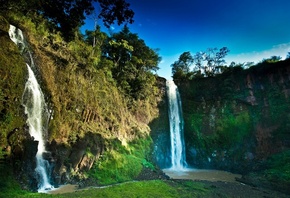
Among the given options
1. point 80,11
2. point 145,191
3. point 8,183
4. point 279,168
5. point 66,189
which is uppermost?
point 80,11

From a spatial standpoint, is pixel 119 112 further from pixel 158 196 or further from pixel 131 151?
pixel 158 196

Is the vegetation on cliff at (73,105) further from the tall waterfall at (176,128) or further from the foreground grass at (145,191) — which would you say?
the tall waterfall at (176,128)

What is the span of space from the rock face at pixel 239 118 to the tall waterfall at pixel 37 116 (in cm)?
1820

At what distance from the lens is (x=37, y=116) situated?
11.8 meters

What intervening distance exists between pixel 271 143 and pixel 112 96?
1767cm

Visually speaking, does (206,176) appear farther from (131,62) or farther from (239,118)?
(131,62)

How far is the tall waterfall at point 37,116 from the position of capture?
1094 cm

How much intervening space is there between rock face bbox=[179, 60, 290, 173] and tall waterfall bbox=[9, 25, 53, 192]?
18202 mm

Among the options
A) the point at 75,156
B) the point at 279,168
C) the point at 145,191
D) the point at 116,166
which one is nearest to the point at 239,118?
the point at 279,168

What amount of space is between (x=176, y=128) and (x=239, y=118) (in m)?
7.70

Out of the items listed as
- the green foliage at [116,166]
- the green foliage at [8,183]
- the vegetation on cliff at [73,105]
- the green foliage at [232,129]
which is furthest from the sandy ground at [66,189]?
the green foliage at [232,129]

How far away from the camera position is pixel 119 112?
21000mm

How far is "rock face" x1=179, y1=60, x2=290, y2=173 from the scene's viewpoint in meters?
22.7

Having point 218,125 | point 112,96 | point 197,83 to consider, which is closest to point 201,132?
point 218,125
